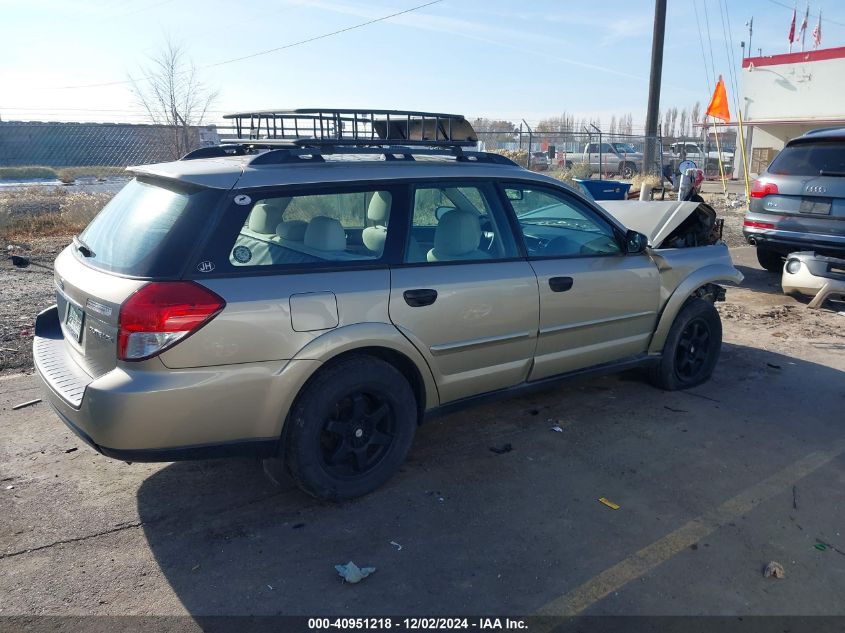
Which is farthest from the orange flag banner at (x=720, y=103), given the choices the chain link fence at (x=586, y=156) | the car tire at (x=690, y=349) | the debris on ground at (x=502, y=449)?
the debris on ground at (x=502, y=449)

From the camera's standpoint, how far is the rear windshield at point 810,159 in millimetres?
8148

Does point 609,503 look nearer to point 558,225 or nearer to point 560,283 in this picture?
point 560,283

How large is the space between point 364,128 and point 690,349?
3073mm

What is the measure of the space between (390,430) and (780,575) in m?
1.98

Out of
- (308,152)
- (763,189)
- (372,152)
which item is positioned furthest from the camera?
(763,189)

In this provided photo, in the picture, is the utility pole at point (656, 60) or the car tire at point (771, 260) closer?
the car tire at point (771, 260)

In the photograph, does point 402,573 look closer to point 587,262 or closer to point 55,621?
point 55,621

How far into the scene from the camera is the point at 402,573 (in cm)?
315

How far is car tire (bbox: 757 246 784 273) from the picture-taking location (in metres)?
9.97

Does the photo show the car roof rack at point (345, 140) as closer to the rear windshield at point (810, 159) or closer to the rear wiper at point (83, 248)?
the rear wiper at point (83, 248)

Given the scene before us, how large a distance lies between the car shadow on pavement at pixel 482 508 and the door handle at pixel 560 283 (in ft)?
3.22

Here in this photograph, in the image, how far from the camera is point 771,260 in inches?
394

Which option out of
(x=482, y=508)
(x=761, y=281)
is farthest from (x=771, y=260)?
(x=482, y=508)

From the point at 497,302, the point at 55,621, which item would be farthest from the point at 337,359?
the point at 55,621
